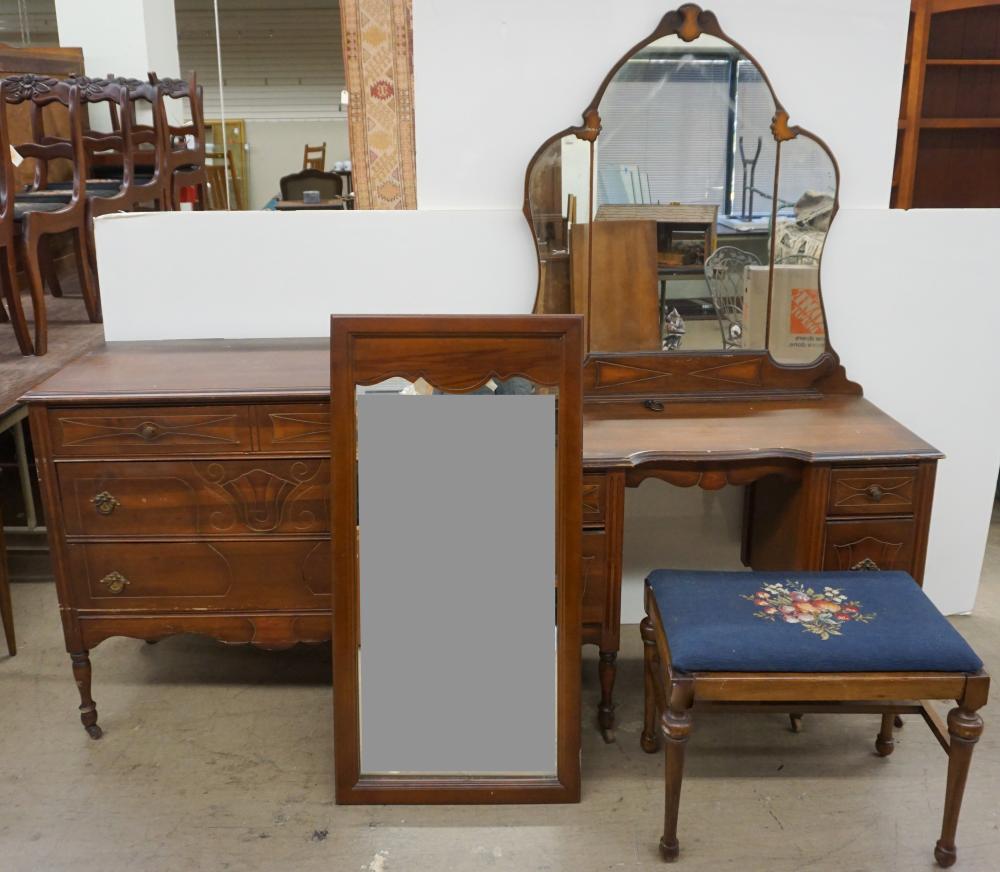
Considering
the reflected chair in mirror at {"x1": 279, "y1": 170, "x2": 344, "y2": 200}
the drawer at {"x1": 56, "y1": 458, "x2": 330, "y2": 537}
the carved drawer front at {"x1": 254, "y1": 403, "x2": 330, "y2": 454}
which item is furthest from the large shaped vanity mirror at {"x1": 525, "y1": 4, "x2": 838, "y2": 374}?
the reflected chair in mirror at {"x1": 279, "y1": 170, "x2": 344, "y2": 200}

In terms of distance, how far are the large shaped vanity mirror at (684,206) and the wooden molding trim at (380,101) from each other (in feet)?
4.59

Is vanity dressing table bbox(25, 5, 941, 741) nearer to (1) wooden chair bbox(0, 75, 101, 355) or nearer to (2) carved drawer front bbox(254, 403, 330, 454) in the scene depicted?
(2) carved drawer front bbox(254, 403, 330, 454)

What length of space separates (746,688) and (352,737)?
0.88 metres

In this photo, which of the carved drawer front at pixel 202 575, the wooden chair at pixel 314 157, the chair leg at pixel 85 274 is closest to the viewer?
the carved drawer front at pixel 202 575

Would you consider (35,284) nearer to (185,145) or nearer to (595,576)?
(185,145)

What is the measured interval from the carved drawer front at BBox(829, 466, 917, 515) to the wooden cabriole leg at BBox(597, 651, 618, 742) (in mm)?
647

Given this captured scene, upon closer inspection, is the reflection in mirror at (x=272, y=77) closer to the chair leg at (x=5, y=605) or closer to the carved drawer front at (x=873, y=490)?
the chair leg at (x=5, y=605)

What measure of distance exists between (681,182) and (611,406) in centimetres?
62

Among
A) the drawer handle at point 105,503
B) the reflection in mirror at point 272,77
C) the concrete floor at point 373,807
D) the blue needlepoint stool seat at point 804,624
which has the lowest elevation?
the concrete floor at point 373,807

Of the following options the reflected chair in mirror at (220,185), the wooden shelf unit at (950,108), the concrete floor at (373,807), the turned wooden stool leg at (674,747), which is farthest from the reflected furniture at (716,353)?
the reflected chair in mirror at (220,185)

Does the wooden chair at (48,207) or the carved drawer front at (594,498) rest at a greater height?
the wooden chair at (48,207)

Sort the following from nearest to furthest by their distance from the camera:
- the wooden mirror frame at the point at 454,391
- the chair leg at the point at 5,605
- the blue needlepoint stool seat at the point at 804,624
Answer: the blue needlepoint stool seat at the point at 804,624 < the wooden mirror frame at the point at 454,391 < the chair leg at the point at 5,605

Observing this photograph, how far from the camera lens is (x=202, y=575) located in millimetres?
2432

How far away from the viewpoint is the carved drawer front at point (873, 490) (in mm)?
2327
